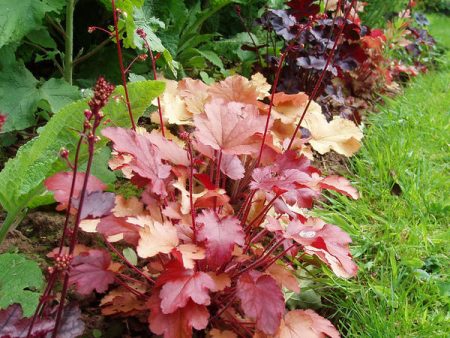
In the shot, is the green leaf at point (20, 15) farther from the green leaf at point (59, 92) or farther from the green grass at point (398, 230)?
the green grass at point (398, 230)

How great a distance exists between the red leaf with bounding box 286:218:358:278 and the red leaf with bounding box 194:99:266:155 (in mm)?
280

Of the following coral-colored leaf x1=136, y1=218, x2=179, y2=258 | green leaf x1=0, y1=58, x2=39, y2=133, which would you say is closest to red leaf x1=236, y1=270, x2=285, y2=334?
coral-colored leaf x1=136, y1=218, x2=179, y2=258

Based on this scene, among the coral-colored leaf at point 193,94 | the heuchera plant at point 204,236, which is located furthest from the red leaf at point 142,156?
the coral-colored leaf at point 193,94

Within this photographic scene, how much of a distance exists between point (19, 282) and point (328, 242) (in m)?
0.83

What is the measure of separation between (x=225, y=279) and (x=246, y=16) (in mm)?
2360

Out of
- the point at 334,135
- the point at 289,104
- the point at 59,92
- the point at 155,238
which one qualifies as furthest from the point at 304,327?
the point at 59,92

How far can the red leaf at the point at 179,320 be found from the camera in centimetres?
130

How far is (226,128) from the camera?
157 centimetres

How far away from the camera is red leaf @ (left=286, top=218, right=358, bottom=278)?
136 centimetres

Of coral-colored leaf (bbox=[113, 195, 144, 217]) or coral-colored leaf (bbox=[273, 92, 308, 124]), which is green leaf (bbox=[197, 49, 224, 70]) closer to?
coral-colored leaf (bbox=[273, 92, 308, 124])

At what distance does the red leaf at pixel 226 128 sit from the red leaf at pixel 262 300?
0.37m

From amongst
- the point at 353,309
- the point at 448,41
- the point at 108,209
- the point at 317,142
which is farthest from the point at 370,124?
the point at 448,41

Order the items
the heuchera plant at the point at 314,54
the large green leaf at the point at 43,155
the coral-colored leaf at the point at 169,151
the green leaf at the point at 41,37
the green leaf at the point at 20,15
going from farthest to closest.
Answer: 1. the heuchera plant at the point at 314,54
2. the green leaf at the point at 41,37
3. the green leaf at the point at 20,15
4. the coral-colored leaf at the point at 169,151
5. the large green leaf at the point at 43,155

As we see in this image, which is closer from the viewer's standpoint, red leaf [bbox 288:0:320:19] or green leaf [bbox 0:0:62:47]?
green leaf [bbox 0:0:62:47]
